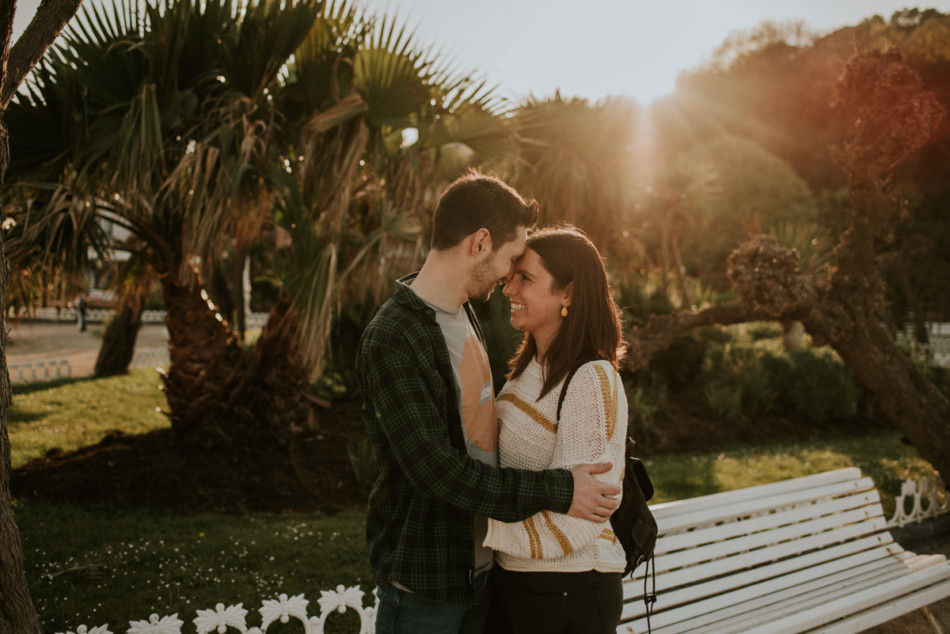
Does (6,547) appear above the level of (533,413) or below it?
below

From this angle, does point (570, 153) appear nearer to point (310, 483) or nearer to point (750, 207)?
point (310, 483)

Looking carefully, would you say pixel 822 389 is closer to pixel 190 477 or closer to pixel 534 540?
pixel 190 477

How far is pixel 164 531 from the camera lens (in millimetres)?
4613

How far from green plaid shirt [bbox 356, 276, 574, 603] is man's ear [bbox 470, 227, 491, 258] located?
9.0 inches

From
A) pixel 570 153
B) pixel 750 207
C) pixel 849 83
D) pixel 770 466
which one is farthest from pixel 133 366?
pixel 750 207

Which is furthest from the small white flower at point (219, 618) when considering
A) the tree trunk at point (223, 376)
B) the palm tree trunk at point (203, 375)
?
the palm tree trunk at point (203, 375)

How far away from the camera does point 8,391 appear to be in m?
2.04

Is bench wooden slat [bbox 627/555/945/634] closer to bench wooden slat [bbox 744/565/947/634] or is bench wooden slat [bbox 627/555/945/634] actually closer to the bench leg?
bench wooden slat [bbox 744/565/947/634]

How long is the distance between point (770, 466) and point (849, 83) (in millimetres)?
4163

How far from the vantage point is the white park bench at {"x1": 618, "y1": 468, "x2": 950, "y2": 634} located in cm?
309

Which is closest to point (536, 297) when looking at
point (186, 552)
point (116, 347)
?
point (186, 552)

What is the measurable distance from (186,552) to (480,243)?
3481mm

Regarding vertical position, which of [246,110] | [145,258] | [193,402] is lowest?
[193,402]

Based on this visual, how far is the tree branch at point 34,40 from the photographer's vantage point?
2162 millimetres
